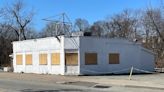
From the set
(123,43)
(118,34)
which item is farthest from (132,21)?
(123,43)

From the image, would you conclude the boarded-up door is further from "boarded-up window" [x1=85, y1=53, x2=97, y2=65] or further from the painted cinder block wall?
"boarded-up window" [x1=85, y1=53, x2=97, y2=65]

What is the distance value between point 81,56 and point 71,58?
1121mm

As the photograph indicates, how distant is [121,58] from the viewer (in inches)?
1732

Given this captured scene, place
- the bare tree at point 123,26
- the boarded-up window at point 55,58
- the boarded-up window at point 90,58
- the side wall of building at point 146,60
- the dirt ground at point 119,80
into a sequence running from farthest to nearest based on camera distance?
1. the bare tree at point 123,26
2. the side wall of building at point 146,60
3. the boarded-up window at point 55,58
4. the boarded-up window at point 90,58
5. the dirt ground at point 119,80

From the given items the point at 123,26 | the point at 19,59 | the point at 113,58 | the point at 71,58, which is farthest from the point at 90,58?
the point at 123,26

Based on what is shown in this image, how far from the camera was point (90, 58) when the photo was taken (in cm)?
4131

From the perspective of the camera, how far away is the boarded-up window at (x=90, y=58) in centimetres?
4109

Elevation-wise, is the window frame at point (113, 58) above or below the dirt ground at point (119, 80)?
above

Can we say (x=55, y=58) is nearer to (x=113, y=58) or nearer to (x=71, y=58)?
(x=71, y=58)

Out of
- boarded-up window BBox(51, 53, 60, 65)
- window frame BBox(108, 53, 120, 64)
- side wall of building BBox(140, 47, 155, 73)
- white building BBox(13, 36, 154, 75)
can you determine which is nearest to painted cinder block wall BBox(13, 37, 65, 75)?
white building BBox(13, 36, 154, 75)

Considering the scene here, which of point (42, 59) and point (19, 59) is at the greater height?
point (42, 59)

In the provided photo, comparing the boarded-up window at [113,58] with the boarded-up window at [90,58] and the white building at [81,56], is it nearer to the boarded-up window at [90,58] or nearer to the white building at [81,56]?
the white building at [81,56]

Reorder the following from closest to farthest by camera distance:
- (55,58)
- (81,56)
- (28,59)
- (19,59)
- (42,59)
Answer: (81,56), (55,58), (42,59), (28,59), (19,59)

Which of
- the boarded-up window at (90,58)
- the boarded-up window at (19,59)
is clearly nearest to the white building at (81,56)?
the boarded-up window at (90,58)
